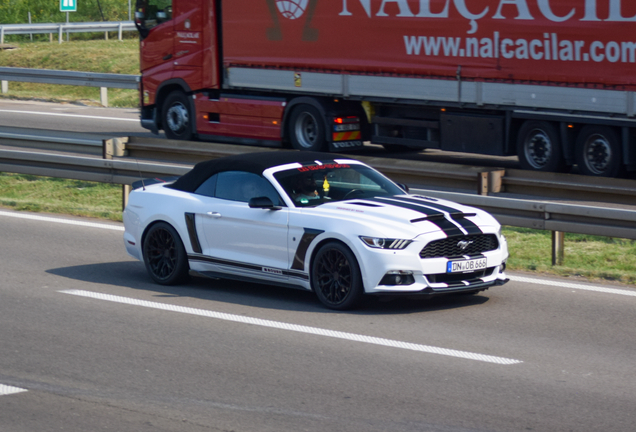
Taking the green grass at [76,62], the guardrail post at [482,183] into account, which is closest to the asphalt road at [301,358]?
the guardrail post at [482,183]

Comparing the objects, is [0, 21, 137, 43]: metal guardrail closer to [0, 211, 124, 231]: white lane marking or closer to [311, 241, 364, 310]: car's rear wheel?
→ [0, 211, 124, 231]: white lane marking

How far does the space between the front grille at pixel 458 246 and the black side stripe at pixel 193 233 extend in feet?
7.82

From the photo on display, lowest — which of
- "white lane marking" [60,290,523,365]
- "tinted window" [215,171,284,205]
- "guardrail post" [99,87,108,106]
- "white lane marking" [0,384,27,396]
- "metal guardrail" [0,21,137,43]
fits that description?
"white lane marking" [0,384,27,396]

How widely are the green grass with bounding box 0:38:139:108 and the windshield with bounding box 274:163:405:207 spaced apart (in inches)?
829

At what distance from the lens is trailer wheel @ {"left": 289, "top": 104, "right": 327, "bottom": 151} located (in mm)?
18641

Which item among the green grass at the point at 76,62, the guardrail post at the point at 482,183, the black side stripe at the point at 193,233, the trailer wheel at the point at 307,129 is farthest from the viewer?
the green grass at the point at 76,62

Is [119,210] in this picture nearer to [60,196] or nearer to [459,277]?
[60,196]

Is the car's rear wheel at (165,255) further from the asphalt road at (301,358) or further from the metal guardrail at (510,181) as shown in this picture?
the metal guardrail at (510,181)

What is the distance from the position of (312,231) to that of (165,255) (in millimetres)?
1893

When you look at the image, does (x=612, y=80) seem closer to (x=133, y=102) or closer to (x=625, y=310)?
(x=625, y=310)

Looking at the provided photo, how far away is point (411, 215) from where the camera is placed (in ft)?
28.7

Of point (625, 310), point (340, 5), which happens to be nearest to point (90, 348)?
point (625, 310)

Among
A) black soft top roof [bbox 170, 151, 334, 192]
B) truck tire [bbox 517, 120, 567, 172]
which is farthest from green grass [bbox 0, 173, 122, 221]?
truck tire [bbox 517, 120, 567, 172]

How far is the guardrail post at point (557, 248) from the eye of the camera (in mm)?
11039
